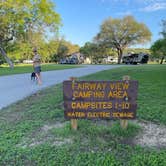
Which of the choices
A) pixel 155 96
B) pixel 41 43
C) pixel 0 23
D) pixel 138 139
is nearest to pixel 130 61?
pixel 41 43

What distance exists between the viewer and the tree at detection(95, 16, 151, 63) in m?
58.0

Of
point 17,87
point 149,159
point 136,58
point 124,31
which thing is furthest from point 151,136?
point 124,31

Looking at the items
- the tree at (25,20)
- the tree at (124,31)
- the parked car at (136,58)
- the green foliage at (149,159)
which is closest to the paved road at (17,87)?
the green foliage at (149,159)

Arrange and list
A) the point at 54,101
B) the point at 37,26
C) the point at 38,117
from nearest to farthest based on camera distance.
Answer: the point at 38,117 → the point at 54,101 → the point at 37,26

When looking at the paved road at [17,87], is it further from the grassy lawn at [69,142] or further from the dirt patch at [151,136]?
the dirt patch at [151,136]

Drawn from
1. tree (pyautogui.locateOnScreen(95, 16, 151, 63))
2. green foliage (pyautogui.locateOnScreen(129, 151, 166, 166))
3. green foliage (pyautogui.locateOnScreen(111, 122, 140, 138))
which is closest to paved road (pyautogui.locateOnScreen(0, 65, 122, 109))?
green foliage (pyautogui.locateOnScreen(111, 122, 140, 138))

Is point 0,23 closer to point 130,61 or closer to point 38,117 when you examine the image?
point 38,117

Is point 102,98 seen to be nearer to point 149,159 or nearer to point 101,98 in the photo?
point 101,98

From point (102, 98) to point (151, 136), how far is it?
113 centimetres

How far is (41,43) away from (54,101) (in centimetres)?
2842

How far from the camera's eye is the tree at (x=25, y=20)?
93.4 ft

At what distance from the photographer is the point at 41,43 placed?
3378 cm

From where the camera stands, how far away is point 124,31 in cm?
5888

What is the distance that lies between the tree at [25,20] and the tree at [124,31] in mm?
27543
